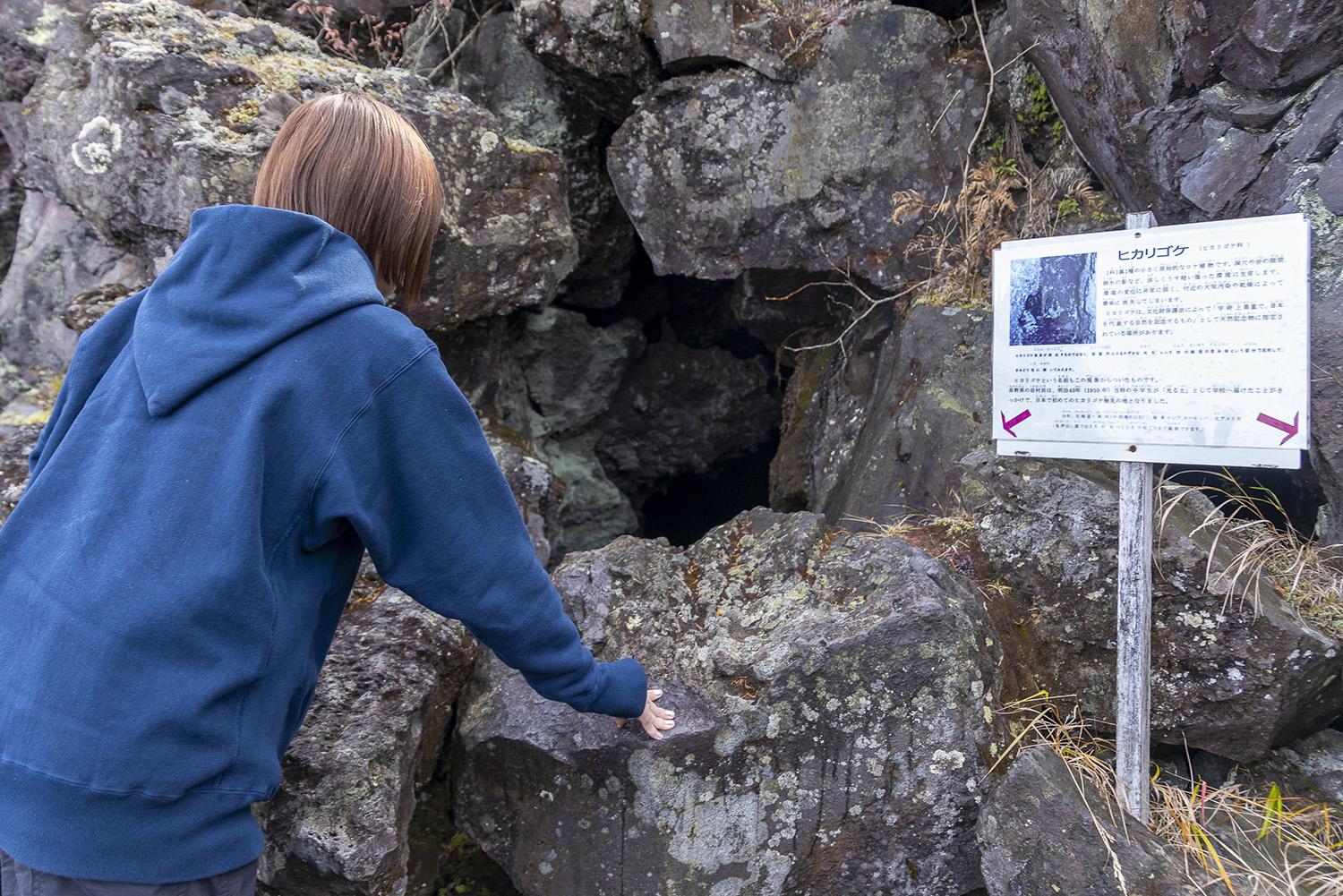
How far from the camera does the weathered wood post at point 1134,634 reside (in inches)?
87.6

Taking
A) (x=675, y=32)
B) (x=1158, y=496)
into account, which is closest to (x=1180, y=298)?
(x=1158, y=496)

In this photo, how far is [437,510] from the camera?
4.68 feet

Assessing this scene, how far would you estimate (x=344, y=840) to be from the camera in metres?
2.14

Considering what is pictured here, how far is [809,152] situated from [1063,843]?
11.3 feet

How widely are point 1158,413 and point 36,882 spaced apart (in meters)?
2.75

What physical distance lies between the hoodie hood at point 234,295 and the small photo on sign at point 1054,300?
1.95 metres

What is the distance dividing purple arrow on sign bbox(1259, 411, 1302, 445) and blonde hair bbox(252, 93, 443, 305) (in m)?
2.21

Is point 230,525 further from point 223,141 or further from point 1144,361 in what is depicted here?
point 223,141

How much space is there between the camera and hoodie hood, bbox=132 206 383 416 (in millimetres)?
1296

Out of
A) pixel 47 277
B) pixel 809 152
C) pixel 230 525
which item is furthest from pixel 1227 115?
pixel 47 277

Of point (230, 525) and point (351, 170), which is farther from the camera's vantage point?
point (351, 170)

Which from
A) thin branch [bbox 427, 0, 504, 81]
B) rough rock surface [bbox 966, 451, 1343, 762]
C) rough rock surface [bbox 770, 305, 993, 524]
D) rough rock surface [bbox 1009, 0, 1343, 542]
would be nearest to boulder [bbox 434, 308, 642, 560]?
thin branch [bbox 427, 0, 504, 81]

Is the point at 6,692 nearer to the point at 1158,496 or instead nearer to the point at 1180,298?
the point at 1180,298

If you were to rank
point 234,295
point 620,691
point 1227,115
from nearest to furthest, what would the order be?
1. point 234,295
2. point 620,691
3. point 1227,115
